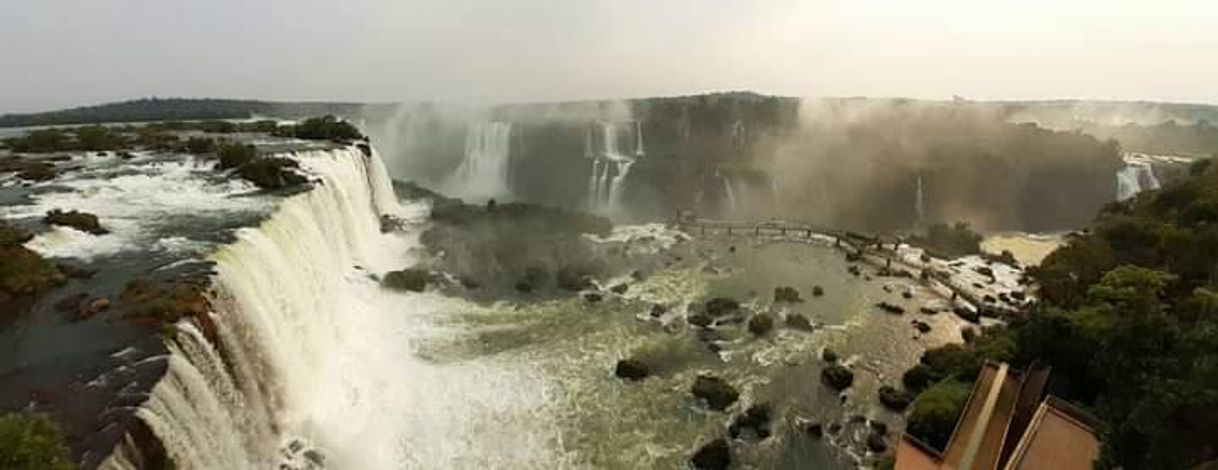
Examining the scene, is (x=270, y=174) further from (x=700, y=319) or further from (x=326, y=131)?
(x=700, y=319)

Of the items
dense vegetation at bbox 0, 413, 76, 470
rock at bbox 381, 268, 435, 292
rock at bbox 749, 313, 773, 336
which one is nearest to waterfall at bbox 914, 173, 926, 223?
rock at bbox 749, 313, 773, 336

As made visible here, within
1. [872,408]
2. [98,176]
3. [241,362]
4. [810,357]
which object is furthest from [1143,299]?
[98,176]

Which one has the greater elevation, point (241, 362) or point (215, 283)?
point (215, 283)

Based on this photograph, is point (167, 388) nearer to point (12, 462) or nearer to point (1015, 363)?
point (12, 462)

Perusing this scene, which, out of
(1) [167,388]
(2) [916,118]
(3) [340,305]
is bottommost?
(3) [340,305]

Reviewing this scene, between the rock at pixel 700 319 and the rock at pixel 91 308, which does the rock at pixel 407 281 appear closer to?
the rock at pixel 700 319
